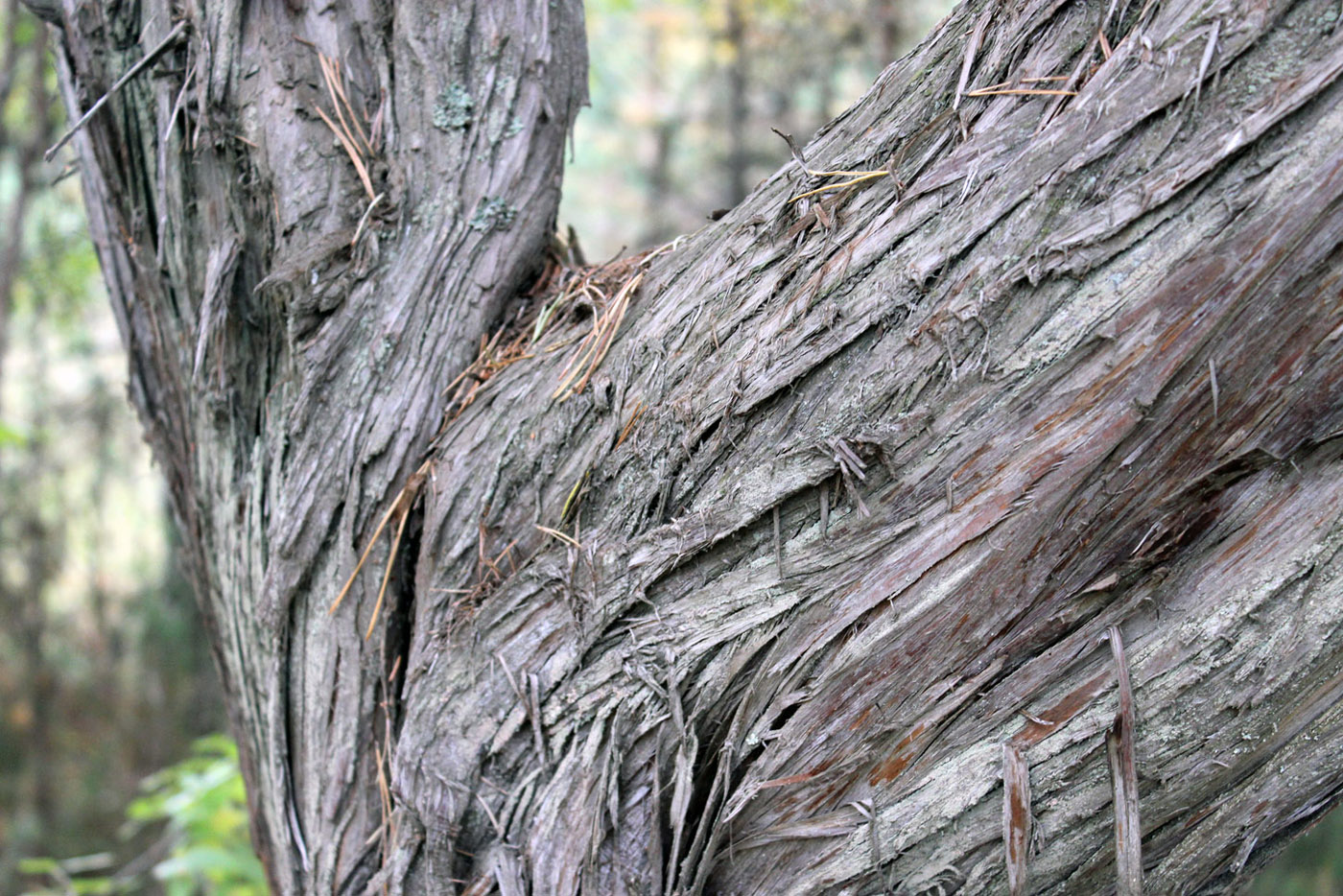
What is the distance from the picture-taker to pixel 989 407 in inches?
41.7

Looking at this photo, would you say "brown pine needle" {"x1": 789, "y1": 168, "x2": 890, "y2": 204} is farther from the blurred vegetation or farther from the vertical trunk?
the blurred vegetation

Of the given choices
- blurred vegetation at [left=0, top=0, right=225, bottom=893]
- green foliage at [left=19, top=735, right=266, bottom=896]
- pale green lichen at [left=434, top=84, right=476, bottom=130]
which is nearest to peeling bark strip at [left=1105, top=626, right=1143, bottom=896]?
pale green lichen at [left=434, top=84, right=476, bottom=130]

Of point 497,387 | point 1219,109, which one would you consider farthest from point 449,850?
point 1219,109

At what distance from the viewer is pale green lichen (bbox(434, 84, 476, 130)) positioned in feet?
4.94

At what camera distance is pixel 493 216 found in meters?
1.55

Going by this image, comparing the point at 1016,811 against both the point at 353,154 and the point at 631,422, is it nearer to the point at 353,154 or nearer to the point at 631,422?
the point at 631,422

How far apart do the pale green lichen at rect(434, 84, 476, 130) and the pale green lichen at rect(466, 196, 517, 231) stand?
14cm

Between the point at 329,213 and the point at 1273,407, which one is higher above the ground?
the point at 329,213

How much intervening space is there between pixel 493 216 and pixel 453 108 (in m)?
0.19

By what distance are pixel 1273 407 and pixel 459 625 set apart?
3.83 feet

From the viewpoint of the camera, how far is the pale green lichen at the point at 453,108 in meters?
1.50

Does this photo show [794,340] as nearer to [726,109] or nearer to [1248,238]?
[1248,238]

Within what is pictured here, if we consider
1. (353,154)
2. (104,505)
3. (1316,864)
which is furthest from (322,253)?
(104,505)

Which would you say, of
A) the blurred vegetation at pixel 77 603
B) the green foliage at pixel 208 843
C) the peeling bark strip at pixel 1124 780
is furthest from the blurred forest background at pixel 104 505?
the peeling bark strip at pixel 1124 780
